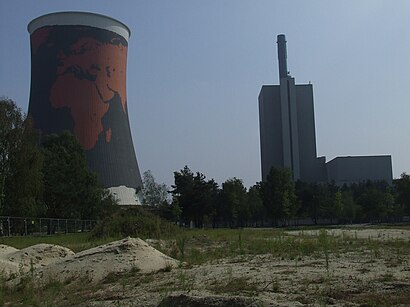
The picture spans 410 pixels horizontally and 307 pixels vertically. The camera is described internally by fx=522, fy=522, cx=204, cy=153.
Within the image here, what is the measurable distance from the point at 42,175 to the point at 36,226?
4.39 m

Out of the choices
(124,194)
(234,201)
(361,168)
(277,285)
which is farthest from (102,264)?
(361,168)

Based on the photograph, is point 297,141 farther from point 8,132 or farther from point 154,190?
point 8,132

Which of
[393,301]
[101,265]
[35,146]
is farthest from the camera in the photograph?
[35,146]

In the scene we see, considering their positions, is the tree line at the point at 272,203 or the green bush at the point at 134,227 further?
the tree line at the point at 272,203

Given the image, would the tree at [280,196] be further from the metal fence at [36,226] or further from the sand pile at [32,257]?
the sand pile at [32,257]

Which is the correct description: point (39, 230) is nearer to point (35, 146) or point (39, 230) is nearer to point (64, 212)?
point (35, 146)

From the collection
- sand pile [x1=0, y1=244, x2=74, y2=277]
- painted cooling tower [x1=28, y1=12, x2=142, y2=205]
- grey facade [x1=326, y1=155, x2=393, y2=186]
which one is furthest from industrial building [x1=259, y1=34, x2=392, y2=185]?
sand pile [x1=0, y1=244, x2=74, y2=277]

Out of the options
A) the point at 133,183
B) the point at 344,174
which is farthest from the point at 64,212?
the point at 344,174

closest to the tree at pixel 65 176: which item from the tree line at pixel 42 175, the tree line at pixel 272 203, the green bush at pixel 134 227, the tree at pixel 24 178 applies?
the tree line at pixel 42 175

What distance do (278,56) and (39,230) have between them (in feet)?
227

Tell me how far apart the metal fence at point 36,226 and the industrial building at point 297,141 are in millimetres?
53932

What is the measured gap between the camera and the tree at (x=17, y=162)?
3008 centimetres

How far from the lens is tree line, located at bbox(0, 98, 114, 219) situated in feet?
99.2

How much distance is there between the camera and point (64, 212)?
3806 centimetres
